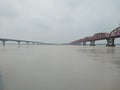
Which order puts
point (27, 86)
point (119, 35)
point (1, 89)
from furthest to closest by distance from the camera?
1. point (119, 35)
2. point (27, 86)
3. point (1, 89)

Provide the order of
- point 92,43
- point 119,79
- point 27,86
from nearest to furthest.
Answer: point 27,86, point 119,79, point 92,43

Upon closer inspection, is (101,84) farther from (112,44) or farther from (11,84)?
(112,44)

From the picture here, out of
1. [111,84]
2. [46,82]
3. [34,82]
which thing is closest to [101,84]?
[111,84]

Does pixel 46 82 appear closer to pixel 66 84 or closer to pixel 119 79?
pixel 66 84

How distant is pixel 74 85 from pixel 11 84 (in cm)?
164

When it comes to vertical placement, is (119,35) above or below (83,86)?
above

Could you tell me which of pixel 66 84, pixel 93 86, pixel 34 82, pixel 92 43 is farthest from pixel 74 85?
pixel 92 43

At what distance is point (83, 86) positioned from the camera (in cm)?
410

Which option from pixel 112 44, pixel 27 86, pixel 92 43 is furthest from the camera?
pixel 92 43

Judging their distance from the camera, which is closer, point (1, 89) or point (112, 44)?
point (1, 89)

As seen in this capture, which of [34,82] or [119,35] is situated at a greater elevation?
[119,35]

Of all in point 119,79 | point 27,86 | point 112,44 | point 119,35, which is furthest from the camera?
point 112,44

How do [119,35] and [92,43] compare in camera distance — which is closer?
[119,35]

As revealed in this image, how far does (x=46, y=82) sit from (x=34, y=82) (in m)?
0.32
